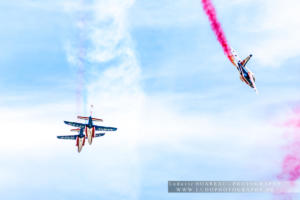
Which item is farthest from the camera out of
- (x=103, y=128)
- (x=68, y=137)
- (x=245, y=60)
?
(x=68, y=137)

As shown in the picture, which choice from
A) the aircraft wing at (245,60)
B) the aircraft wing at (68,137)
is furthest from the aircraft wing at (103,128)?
the aircraft wing at (245,60)

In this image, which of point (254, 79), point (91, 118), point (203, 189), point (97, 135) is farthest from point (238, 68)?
point (97, 135)

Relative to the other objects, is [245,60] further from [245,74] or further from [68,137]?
[68,137]

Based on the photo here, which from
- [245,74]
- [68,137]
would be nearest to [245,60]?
[245,74]

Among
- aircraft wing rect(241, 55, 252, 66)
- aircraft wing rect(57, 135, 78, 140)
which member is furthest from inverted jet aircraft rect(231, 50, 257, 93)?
aircraft wing rect(57, 135, 78, 140)

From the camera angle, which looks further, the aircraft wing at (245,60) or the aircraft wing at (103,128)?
the aircraft wing at (103,128)

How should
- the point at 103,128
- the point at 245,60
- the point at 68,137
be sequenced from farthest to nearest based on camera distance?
1. the point at 68,137
2. the point at 103,128
3. the point at 245,60

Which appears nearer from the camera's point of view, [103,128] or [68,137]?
[103,128]

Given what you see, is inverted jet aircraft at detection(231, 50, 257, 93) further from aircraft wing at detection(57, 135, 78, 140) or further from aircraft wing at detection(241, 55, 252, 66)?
aircraft wing at detection(57, 135, 78, 140)

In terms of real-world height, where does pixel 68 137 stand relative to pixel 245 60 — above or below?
below

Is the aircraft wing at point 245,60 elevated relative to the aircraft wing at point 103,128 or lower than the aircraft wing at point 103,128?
elevated

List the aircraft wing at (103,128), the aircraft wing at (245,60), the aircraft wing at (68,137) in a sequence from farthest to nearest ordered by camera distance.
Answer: the aircraft wing at (68,137), the aircraft wing at (103,128), the aircraft wing at (245,60)

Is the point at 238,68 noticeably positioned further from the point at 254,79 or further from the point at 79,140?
the point at 79,140

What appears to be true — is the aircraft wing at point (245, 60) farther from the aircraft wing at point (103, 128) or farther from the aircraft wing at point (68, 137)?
the aircraft wing at point (68, 137)
